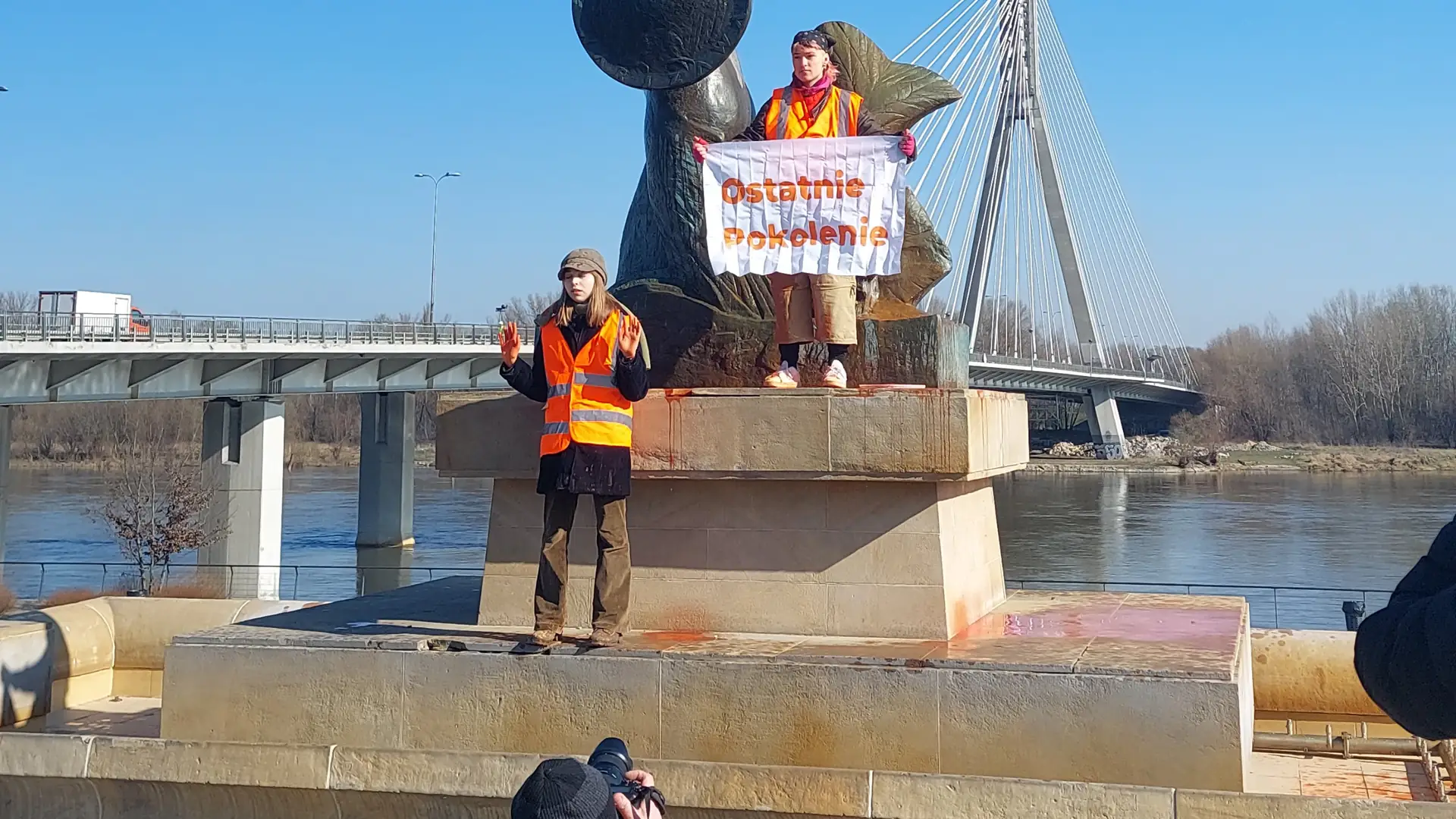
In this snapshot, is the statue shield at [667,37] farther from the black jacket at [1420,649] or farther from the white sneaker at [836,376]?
the black jacket at [1420,649]

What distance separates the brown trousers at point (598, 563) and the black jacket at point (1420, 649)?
453 cm

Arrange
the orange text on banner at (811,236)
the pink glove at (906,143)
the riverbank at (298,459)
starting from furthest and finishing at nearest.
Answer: the riverbank at (298,459) < the orange text on banner at (811,236) < the pink glove at (906,143)

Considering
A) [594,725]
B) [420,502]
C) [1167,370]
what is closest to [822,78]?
[594,725]

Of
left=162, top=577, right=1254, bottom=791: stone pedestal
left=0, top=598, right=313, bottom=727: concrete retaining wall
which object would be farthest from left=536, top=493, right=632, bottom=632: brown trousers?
left=0, top=598, right=313, bottom=727: concrete retaining wall

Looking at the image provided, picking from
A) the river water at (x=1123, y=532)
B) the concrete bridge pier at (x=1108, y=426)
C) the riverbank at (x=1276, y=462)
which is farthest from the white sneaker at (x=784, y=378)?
the concrete bridge pier at (x=1108, y=426)

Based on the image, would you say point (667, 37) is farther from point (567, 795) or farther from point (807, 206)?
point (567, 795)

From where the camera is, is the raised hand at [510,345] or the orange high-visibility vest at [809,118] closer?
the raised hand at [510,345]

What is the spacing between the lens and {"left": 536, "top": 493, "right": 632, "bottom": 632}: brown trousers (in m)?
5.96

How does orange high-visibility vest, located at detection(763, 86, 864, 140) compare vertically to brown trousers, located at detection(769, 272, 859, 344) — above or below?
above

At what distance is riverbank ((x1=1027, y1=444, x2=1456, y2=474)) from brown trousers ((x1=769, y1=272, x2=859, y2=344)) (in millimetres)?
47895

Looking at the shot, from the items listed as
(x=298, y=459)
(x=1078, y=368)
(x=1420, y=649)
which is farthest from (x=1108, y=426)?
(x=1420, y=649)

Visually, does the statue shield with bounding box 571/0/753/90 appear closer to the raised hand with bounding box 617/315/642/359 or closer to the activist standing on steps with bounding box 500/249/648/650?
the activist standing on steps with bounding box 500/249/648/650

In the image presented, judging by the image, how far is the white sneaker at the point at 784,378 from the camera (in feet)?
22.1

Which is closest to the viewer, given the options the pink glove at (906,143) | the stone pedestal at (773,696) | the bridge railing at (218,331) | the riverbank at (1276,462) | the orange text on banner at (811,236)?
the stone pedestal at (773,696)
